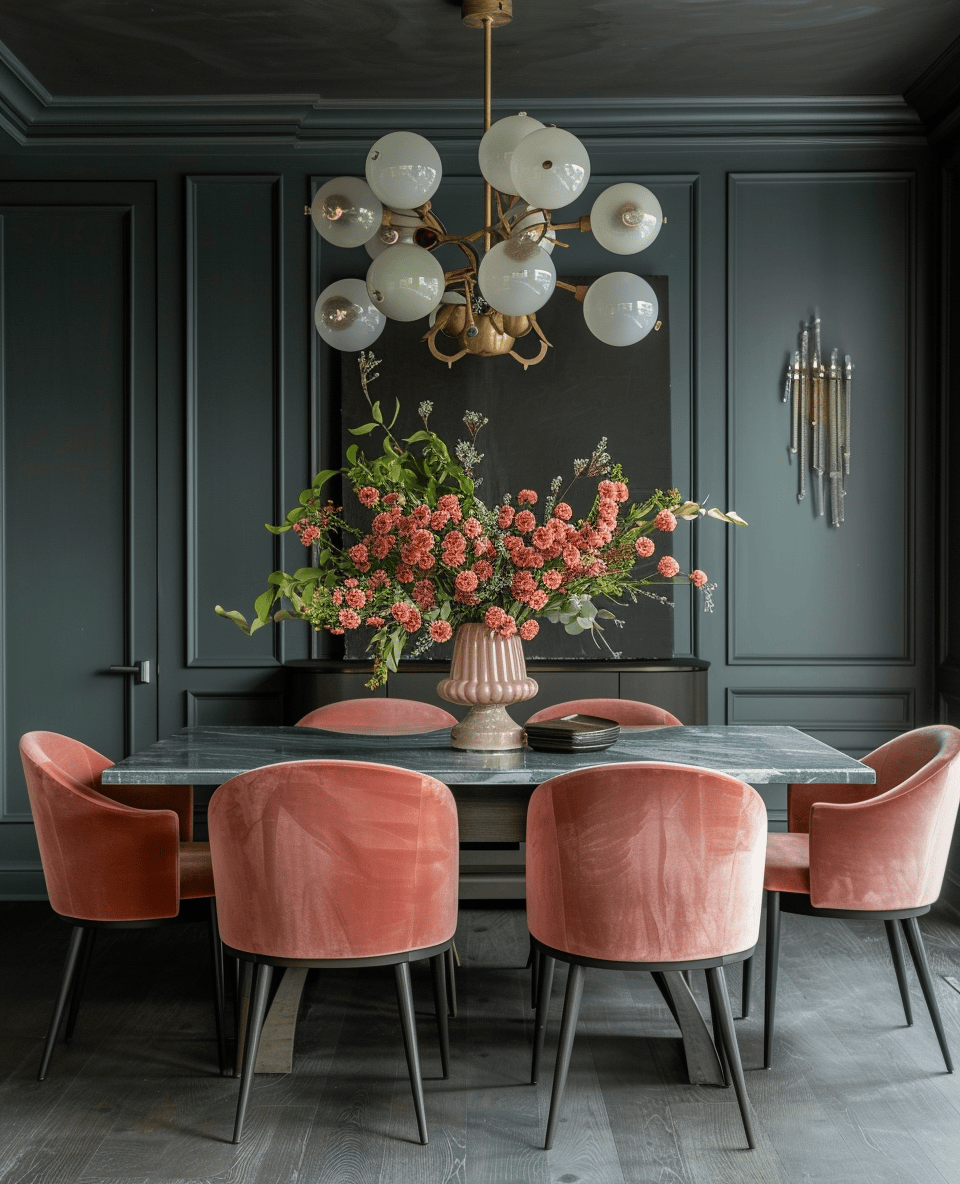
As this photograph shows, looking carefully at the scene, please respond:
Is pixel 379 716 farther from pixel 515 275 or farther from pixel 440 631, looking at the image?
pixel 515 275

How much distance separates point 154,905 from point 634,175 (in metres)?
3.30

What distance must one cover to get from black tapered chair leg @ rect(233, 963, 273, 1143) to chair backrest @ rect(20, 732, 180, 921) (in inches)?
15.1

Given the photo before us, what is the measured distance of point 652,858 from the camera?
2.17m

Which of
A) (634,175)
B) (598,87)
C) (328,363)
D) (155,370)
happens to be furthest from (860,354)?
(155,370)

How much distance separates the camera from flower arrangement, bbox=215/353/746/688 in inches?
104

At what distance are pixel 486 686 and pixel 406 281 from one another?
3.45ft

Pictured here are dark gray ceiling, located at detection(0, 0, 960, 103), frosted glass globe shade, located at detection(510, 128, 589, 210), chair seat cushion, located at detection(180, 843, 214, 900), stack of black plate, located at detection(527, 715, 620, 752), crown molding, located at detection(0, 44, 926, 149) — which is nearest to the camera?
frosted glass globe shade, located at detection(510, 128, 589, 210)

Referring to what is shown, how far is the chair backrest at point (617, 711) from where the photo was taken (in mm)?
3352

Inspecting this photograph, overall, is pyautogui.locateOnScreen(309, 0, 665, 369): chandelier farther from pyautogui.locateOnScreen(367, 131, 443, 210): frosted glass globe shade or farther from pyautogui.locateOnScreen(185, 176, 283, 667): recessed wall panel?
pyautogui.locateOnScreen(185, 176, 283, 667): recessed wall panel


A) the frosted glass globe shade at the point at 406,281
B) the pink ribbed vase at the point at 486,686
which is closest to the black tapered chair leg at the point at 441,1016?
the pink ribbed vase at the point at 486,686

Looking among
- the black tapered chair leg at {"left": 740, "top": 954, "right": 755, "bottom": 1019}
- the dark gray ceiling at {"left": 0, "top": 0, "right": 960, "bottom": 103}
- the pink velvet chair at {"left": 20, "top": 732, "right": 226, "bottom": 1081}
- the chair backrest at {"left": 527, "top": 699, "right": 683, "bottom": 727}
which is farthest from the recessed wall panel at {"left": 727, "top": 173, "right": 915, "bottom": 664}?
the pink velvet chair at {"left": 20, "top": 732, "right": 226, "bottom": 1081}

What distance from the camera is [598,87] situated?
13.4ft

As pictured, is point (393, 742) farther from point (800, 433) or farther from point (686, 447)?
point (800, 433)

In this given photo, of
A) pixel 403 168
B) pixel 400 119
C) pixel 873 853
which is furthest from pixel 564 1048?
pixel 400 119
